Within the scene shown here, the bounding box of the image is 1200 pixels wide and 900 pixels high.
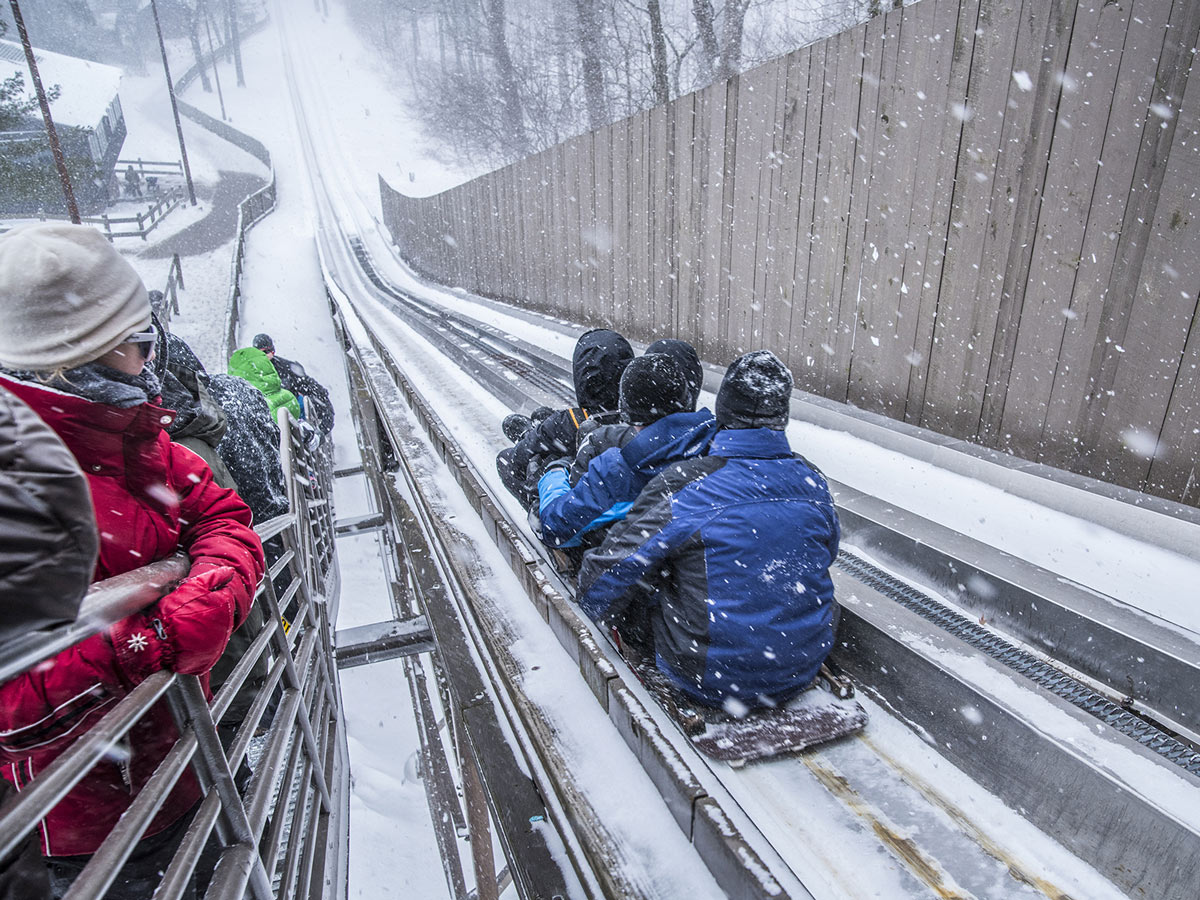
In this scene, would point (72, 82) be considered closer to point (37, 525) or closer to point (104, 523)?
point (104, 523)

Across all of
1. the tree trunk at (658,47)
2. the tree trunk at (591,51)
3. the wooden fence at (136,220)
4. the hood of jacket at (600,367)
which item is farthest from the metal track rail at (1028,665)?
the wooden fence at (136,220)

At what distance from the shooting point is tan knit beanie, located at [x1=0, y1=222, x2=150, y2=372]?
4.13 ft

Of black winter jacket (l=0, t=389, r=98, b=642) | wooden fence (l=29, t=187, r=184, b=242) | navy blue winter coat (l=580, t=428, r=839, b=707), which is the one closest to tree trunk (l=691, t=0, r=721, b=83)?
navy blue winter coat (l=580, t=428, r=839, b=707)

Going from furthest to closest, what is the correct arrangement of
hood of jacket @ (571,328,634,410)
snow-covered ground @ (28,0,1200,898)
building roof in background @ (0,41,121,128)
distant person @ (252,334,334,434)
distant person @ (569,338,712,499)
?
building roof in background @ (0,41,121,128) < distant person @ (252,334,334,434) < hood of jacket @ (571,328,634,410) < distant person @ (569,338,712,499) < snow-covered ground @ (28,0,1200,898)

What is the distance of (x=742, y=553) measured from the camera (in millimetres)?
1973

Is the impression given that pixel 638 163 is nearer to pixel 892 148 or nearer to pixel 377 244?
pixel 892 148

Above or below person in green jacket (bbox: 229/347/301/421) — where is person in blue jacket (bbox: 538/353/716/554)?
above

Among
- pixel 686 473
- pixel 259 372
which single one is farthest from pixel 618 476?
pixel 259 372

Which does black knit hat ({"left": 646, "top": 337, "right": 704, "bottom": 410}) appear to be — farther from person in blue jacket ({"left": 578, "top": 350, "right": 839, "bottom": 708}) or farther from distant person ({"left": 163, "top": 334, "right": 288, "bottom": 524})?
distant person ({"left": 163, "top": 334, "right": 288, "bottom": 524})

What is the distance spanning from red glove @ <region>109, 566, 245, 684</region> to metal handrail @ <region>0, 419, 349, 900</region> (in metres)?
0.03

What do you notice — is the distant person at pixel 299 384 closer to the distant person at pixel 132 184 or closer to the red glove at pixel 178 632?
the red glove at pixel 178 632

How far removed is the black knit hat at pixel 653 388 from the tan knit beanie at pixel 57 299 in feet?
5.07

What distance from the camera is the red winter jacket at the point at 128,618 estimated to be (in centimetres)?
112

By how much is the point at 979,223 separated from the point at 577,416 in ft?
7.04
